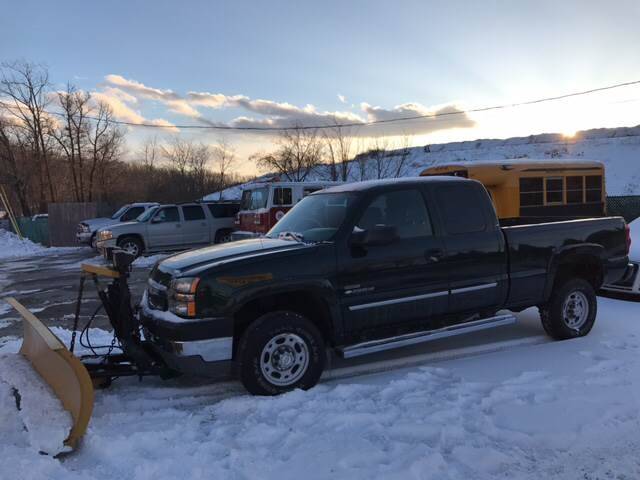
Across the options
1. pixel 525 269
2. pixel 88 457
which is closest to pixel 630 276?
pixel 525 269

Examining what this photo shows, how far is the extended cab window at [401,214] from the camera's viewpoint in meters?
4.98

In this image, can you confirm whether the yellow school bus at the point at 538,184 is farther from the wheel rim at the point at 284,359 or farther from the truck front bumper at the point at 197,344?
the truck front bumper at the point at 197,344

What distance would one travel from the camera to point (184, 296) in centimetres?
415

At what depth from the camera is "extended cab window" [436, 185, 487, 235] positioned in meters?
5.23

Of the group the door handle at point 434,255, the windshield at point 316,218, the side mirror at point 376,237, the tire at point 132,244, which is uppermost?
the windshield at point 316,218

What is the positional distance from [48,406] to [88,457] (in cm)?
65

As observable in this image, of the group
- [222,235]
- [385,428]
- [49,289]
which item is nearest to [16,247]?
[222,235]

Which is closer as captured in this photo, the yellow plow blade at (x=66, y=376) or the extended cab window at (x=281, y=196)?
the yellow plow blade at (x=66, y=376)

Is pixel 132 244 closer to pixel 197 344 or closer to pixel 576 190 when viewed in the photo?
pixel 197 344

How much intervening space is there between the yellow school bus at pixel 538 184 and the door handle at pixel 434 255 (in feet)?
32.7

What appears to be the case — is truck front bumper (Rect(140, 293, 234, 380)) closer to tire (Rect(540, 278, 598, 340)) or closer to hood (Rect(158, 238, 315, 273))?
hood (Rect(158, 238, 315, 273))

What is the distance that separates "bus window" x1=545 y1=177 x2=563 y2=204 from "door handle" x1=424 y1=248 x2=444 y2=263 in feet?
40.7

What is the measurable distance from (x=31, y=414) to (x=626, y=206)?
73.6ft

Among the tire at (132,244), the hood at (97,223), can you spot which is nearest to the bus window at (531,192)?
the tire at (132,244)
